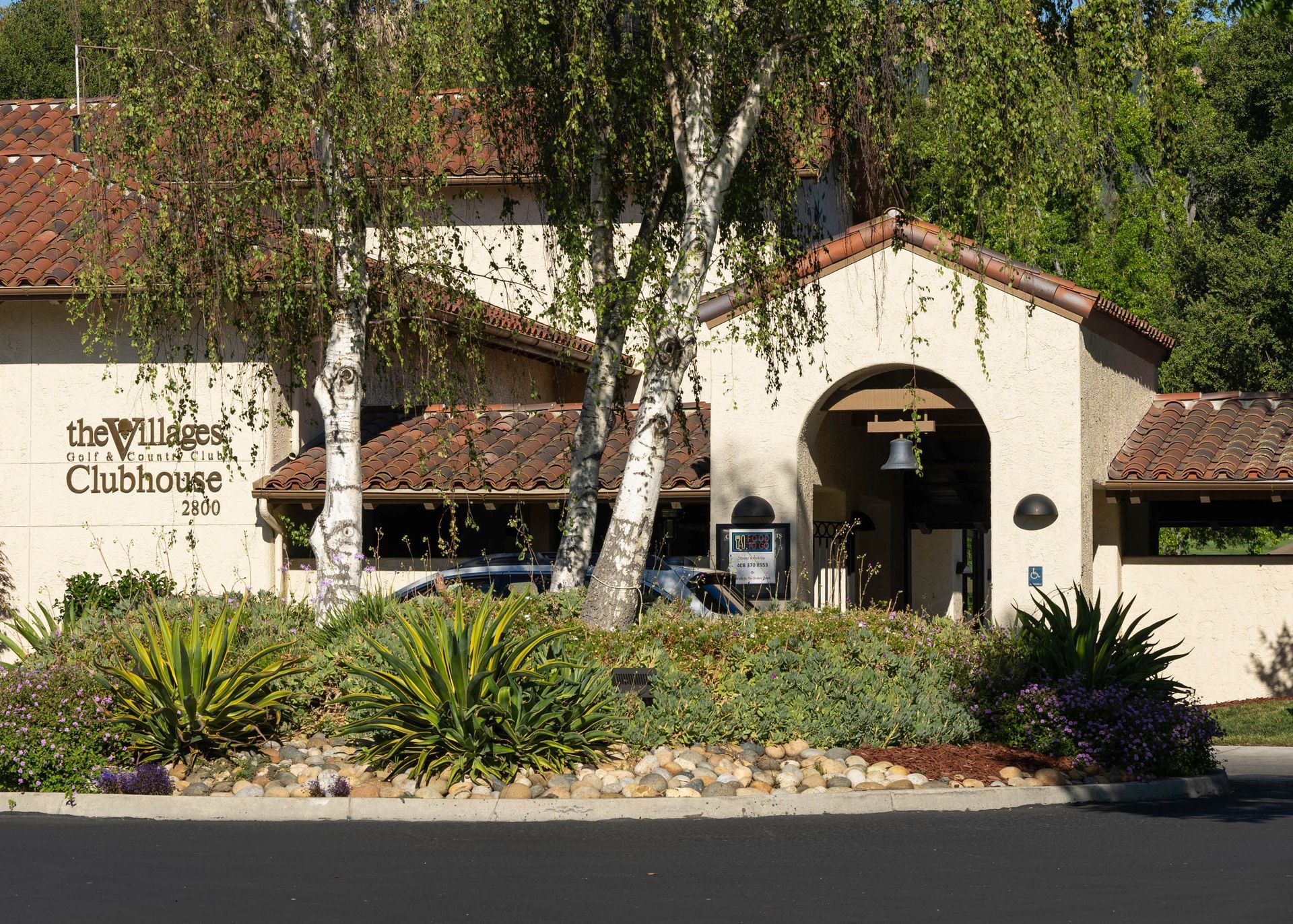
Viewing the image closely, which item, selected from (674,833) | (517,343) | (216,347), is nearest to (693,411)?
(517,343)

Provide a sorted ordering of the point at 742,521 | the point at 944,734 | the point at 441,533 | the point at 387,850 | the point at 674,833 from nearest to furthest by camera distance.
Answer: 1. the point at 387,850
2. the point at 674,833
3. the point at 944,734
4. the point at 742,521
5. the point at 441,533

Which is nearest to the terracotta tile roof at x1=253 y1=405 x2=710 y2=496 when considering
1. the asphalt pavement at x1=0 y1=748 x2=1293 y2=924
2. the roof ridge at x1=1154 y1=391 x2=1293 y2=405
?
the roof ridge at x1=1154 y1=391 x2=1293 y2=405

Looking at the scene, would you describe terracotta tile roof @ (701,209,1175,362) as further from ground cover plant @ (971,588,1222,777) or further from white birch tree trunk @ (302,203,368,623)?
ground cover plant @ (971,588,1222,777)

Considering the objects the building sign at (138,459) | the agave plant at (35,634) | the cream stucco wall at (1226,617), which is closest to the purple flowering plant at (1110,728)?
the cream stucco wall at (1226,617)

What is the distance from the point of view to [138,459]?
21.6 m

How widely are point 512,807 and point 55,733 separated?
11.8 ft

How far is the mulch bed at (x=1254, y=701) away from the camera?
19.8 meters

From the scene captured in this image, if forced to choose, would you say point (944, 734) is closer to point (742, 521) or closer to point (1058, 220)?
point (742, 521)

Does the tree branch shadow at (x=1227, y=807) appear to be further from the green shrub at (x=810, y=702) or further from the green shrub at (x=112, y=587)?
the green shrub at (x=112, y=587)

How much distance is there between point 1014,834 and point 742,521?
30.4 feet

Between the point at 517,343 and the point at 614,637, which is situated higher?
the point at 517,343

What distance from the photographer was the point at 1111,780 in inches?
506

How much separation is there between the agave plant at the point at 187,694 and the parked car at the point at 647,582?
2341 mm

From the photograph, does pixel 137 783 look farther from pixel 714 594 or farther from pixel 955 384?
pixel 955 384
